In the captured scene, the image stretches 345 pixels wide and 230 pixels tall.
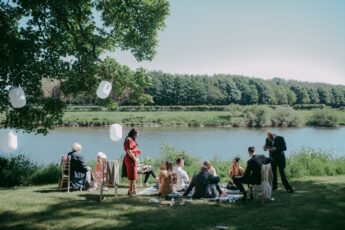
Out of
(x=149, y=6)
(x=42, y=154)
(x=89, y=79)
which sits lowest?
(x=42, y=154)

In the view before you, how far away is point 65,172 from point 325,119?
63.3 m

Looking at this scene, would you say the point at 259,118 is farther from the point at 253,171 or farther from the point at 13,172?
the point at 253,171

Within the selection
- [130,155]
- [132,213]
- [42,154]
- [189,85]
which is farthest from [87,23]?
[189,85]

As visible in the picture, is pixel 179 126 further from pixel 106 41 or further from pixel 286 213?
pixel 286 213

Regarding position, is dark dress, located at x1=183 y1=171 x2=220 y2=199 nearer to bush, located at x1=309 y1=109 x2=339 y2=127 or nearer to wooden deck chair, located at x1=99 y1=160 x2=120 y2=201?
wooden deck chair, located at x1=99 y1=160 x2=120 y2=201

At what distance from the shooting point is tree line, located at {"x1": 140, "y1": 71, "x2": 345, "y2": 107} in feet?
367

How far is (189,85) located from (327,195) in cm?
10386

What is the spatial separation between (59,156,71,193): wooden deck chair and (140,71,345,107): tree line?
85.9 metres

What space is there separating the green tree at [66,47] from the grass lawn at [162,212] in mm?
4001

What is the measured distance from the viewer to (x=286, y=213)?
850 centimetres

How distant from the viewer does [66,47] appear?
14.1m

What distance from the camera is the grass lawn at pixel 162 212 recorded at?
25.0 ft

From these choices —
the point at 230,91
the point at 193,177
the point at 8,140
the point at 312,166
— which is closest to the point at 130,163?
the point at 193,177

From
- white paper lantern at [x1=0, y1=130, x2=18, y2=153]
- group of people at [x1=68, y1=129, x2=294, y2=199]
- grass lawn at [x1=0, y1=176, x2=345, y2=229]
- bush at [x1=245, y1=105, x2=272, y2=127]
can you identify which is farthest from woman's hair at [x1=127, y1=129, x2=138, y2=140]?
bush at [x1=245, y1=105, x2=272, y2=127]
